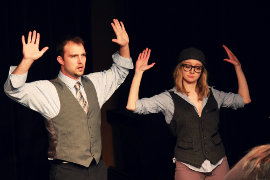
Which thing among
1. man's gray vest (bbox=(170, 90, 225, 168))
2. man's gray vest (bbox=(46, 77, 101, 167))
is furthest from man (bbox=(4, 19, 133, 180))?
man's gray vest (bbox=(170, 90, 225, 168))

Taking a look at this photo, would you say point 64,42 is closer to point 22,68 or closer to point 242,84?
point 22,68

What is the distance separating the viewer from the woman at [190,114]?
268 centimetres

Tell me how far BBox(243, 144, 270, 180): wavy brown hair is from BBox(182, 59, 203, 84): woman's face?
1301 millimetres

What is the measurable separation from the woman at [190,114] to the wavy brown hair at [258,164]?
46.9 inches

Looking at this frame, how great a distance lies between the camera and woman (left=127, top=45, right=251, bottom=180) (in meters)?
2.68

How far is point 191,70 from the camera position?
2.75 metres

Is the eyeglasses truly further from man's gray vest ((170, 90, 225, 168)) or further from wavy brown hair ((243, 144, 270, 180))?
wavy brown hair ((243, 144, 270, 180))

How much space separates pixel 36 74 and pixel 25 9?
58cm

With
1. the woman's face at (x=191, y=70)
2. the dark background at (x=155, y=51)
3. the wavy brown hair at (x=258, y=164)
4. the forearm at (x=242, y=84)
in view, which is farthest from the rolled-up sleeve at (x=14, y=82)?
the forearm at (x=242, y=84)

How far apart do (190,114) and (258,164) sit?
125cm

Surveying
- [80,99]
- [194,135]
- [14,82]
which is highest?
[14,82]

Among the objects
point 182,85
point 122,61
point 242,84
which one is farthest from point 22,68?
point 242,84

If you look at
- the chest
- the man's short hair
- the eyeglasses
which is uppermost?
the man's short hair

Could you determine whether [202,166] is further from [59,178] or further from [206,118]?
[59,178]
